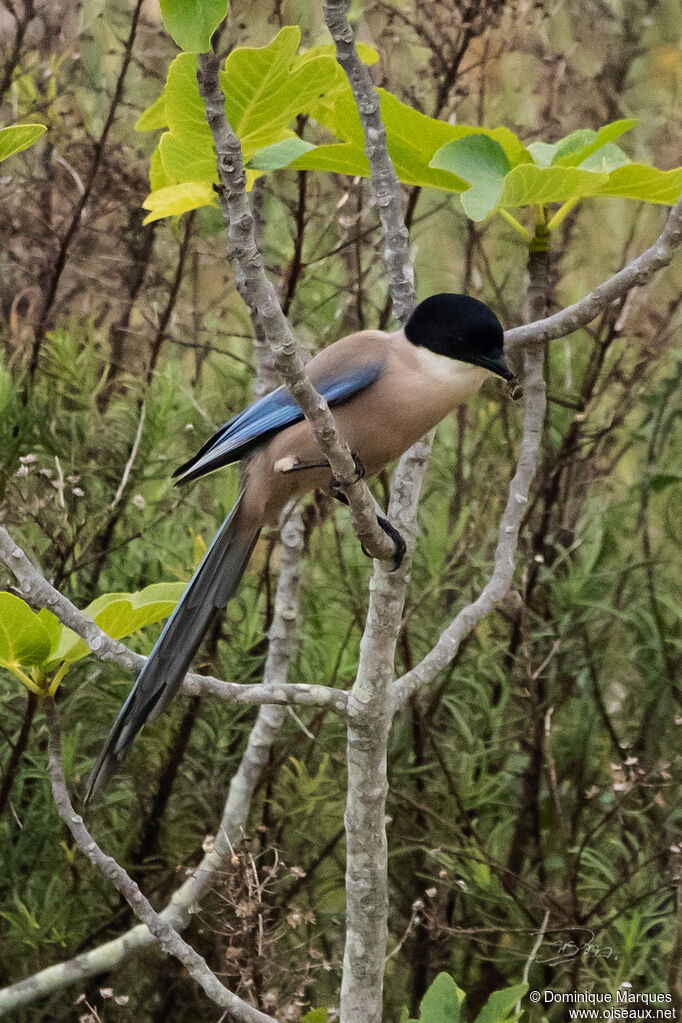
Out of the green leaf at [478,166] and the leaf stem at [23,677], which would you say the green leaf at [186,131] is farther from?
the leaf stem at [23,677]

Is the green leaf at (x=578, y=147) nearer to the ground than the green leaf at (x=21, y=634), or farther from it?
farther from it

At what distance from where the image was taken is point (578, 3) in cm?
280

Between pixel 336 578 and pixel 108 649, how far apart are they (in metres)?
1.02

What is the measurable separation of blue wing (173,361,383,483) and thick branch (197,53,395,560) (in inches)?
20.5

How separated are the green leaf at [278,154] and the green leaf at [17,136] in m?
0.25

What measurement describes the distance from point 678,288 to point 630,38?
2.03 ft

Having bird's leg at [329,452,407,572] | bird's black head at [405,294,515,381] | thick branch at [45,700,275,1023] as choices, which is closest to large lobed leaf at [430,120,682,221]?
bird's black head at [405,294,515,381]

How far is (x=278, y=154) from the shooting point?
4.34ft

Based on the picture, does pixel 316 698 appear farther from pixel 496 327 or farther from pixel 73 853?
pixel 73 853

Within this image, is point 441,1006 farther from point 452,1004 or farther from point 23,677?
point 23,677

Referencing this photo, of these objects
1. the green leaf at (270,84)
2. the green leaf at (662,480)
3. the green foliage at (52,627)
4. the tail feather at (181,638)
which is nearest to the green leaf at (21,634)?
the green foliage at (52,627)

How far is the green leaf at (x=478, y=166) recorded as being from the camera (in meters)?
1.22

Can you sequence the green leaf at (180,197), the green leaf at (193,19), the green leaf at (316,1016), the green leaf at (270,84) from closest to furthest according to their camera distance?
the green leaf at (193,19)
the green leaf at (270,84)
the green leaf at (180,197)
the green leaf at (316,1016)

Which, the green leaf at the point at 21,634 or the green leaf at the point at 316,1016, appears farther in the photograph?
the green leaf at the point at 316,1016
